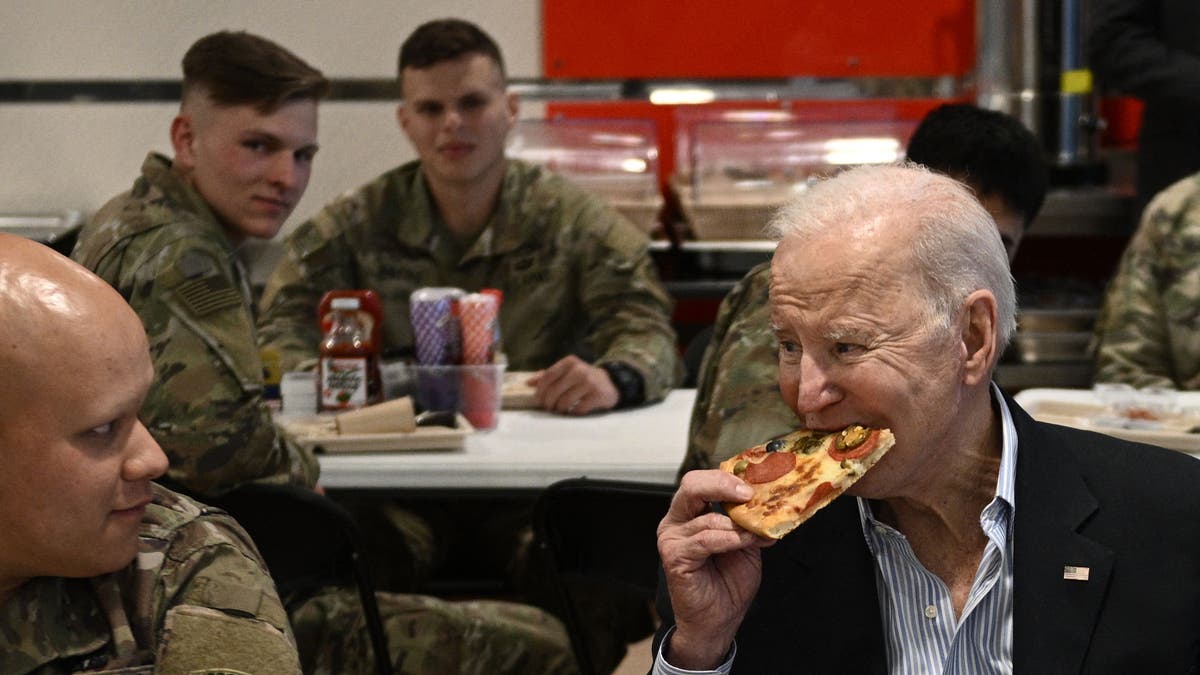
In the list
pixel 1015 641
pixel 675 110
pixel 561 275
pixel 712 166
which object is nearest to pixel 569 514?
pixel 1015 641

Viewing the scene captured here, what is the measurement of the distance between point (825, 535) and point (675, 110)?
14.2 feet

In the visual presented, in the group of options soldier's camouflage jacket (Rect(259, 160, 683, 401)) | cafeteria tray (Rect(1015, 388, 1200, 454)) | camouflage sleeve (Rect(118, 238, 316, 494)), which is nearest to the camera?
camouflage sleeve (Rect(118, 238, 316, 494))

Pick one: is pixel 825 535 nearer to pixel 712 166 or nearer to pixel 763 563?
pixel 763 563

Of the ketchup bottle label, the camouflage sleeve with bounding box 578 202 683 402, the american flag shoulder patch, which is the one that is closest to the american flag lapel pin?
the american flag shoulder patch

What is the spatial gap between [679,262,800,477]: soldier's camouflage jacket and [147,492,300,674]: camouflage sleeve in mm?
1032

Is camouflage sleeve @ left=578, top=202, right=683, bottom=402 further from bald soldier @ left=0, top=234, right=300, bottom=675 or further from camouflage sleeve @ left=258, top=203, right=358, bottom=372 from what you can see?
bald soldier @ left=0, top=234, right=300, bottom=675

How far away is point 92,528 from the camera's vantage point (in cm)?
152

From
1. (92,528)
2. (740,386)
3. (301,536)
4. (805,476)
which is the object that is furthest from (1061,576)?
(301,536)

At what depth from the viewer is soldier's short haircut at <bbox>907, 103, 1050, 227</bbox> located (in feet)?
9.29

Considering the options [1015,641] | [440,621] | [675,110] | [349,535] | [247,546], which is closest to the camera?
[247,546]

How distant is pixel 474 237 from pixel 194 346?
172 centimetres

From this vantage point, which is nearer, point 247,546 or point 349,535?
point 247,546

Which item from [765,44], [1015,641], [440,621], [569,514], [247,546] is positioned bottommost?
[440,621]

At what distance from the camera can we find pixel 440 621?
10.5 ft
